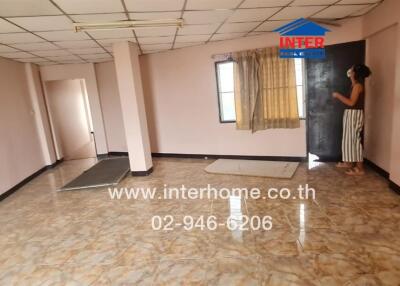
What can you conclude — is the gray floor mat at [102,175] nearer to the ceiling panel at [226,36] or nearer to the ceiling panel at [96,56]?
the ceiling panel at [96,56]

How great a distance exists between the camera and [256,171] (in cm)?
431

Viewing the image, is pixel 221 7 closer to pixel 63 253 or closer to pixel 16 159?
pixel 63 253

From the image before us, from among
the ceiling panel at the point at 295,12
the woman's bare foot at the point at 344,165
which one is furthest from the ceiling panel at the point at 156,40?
the woman's bare foot at the point at 344,165

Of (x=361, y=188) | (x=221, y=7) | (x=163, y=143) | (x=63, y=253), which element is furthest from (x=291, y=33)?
(x=63, y=253)

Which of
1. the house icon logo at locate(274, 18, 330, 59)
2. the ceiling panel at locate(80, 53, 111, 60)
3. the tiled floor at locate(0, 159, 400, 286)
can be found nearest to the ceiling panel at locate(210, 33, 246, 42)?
the house icon logo at locate(274, 18, 330, 59)

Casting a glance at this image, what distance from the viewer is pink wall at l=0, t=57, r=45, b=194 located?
4.38 meters

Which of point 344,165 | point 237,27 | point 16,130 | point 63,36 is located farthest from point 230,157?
point 16,130

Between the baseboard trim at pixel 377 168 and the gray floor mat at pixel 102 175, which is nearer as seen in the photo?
the baseboard trim at pixel 377 168

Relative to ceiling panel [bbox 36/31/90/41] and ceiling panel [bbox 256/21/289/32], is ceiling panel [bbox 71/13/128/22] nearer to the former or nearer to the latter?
ceiling panel [bbox 36/31/90/41]

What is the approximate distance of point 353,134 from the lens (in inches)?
145

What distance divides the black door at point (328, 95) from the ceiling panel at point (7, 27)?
414 cm

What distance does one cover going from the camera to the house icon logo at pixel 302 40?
405 centimetres

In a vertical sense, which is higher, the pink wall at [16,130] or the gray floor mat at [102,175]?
the pink wall at [16,130]

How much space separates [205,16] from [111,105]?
3922mm
